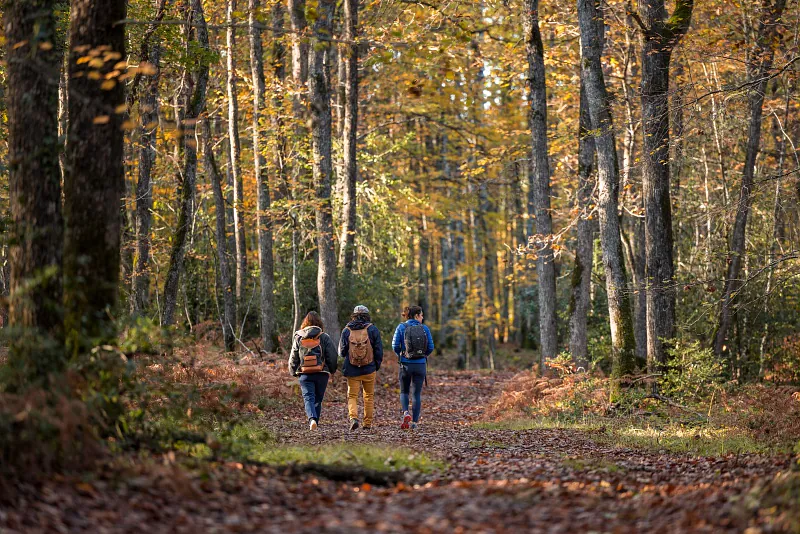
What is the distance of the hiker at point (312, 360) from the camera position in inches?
512

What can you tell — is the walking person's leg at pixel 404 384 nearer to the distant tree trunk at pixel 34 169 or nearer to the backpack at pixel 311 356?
the backpack at pixel 311 356

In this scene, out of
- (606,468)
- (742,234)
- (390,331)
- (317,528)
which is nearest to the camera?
(317,528)

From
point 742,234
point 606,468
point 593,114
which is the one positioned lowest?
point 606,468

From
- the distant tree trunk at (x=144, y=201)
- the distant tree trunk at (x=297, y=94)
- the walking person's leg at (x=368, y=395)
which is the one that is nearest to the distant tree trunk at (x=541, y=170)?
the distant tree trunk at (x=297, y=94)

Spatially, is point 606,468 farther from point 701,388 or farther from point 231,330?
point 231,330

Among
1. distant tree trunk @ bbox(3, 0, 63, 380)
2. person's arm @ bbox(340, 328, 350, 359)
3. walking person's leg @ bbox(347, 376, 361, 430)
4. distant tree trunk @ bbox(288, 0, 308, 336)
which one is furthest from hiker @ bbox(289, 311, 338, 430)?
distant tree trunk @ bbox(288, 0, 308, 336)

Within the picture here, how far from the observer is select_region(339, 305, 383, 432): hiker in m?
13.4

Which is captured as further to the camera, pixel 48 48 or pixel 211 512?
pixel 48 48

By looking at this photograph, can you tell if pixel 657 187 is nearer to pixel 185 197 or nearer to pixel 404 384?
pixel 404 384

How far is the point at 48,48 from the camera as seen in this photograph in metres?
7.72

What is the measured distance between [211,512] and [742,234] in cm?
1487

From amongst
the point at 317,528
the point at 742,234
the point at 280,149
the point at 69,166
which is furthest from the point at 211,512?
the point at 280,149

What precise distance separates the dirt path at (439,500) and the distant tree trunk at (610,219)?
5.60m

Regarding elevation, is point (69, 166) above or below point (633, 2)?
below
